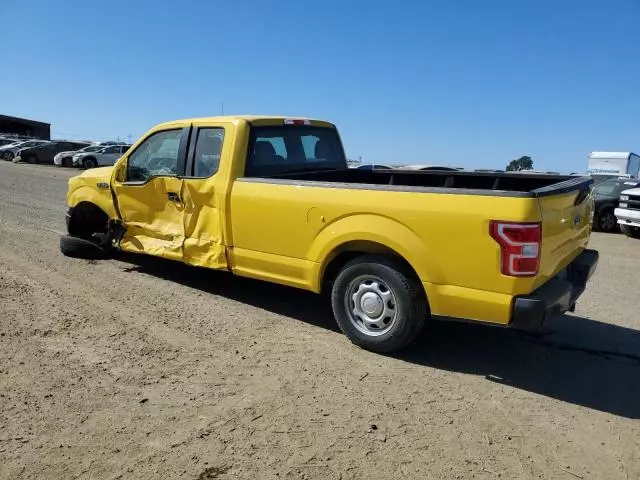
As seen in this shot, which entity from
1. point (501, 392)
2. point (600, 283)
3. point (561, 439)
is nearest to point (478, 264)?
point (501, 392)

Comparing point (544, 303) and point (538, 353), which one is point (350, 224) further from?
point (538, 353)

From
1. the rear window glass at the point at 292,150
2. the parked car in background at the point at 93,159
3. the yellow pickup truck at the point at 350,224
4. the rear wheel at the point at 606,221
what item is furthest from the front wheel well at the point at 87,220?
the parked car in background at the point at 93,159

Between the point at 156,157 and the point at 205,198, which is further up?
the point at 156,157

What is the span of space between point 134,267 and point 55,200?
8491 mm

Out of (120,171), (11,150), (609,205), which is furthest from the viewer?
(11,150)

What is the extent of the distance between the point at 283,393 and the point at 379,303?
1.13m

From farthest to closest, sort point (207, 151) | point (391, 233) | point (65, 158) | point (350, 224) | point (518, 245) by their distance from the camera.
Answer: point (65, 158)
point (207, 151)
point (350, 224)
point (391, 233)
point (518, 245)

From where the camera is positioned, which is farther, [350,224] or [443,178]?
[443,178]

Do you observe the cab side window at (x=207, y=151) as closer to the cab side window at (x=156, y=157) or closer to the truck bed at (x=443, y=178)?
the cab side window at (x=156, y=157)

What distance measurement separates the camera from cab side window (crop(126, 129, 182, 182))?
19.2 feet

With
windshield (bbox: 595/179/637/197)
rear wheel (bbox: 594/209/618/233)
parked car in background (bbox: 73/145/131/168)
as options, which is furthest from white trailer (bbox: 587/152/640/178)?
parked car in background (bbox: 73/145/131/168)

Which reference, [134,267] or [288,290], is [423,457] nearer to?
[288,290]

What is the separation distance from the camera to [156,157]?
20.0 ft

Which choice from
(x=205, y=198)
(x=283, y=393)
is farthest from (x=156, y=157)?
(x=283, y=393)
